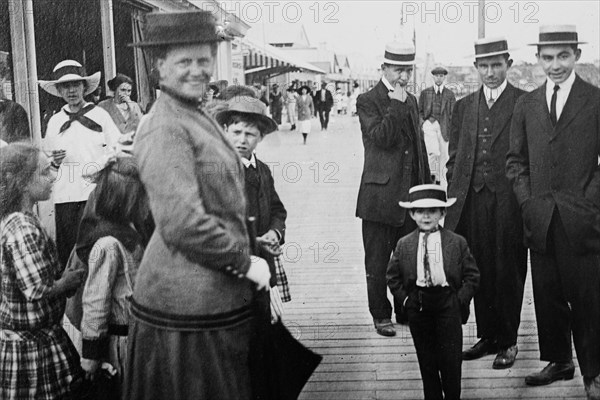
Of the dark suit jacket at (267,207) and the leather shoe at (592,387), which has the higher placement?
the dark suit jacket at (267,207)

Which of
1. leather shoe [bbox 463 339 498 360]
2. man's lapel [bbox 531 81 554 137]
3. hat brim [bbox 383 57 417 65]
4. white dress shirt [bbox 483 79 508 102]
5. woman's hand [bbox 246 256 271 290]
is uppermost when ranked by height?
hat brim [bbox 383 57 417 65]

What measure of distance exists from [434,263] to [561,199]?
0.59 metres

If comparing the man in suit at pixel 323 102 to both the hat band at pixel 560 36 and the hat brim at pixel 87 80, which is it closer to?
the hat brim at pixel 87 80

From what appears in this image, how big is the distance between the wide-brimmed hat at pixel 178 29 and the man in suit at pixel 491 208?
1481 millimetres

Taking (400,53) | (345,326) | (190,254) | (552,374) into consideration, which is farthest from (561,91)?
(190,254)

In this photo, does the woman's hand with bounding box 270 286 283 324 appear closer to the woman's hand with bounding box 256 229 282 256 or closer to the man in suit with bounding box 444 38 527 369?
the woman's hand with bounding box 256 229 282 256

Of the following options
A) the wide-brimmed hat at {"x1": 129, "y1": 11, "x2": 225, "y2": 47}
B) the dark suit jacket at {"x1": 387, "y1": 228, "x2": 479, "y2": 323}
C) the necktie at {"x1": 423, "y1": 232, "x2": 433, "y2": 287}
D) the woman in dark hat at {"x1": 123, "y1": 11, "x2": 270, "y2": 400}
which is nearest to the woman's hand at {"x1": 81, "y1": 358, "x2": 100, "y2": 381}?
the woman in dark hat at {"x1": 123, "y1": 11, "x2": 270, "y2": 400}

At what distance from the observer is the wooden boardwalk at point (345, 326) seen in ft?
10.4

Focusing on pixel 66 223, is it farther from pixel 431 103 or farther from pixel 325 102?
pixel 325 102

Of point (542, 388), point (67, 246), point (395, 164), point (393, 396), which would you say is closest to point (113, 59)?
point (67, 246)

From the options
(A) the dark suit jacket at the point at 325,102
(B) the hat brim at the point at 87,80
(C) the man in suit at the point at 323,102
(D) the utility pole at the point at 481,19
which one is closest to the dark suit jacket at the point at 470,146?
(D) the utility pole at the point at 481,19

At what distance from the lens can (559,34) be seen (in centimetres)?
287

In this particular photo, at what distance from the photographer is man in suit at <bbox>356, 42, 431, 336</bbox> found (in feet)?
11.4

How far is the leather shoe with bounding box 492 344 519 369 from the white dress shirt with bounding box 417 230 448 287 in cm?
67
